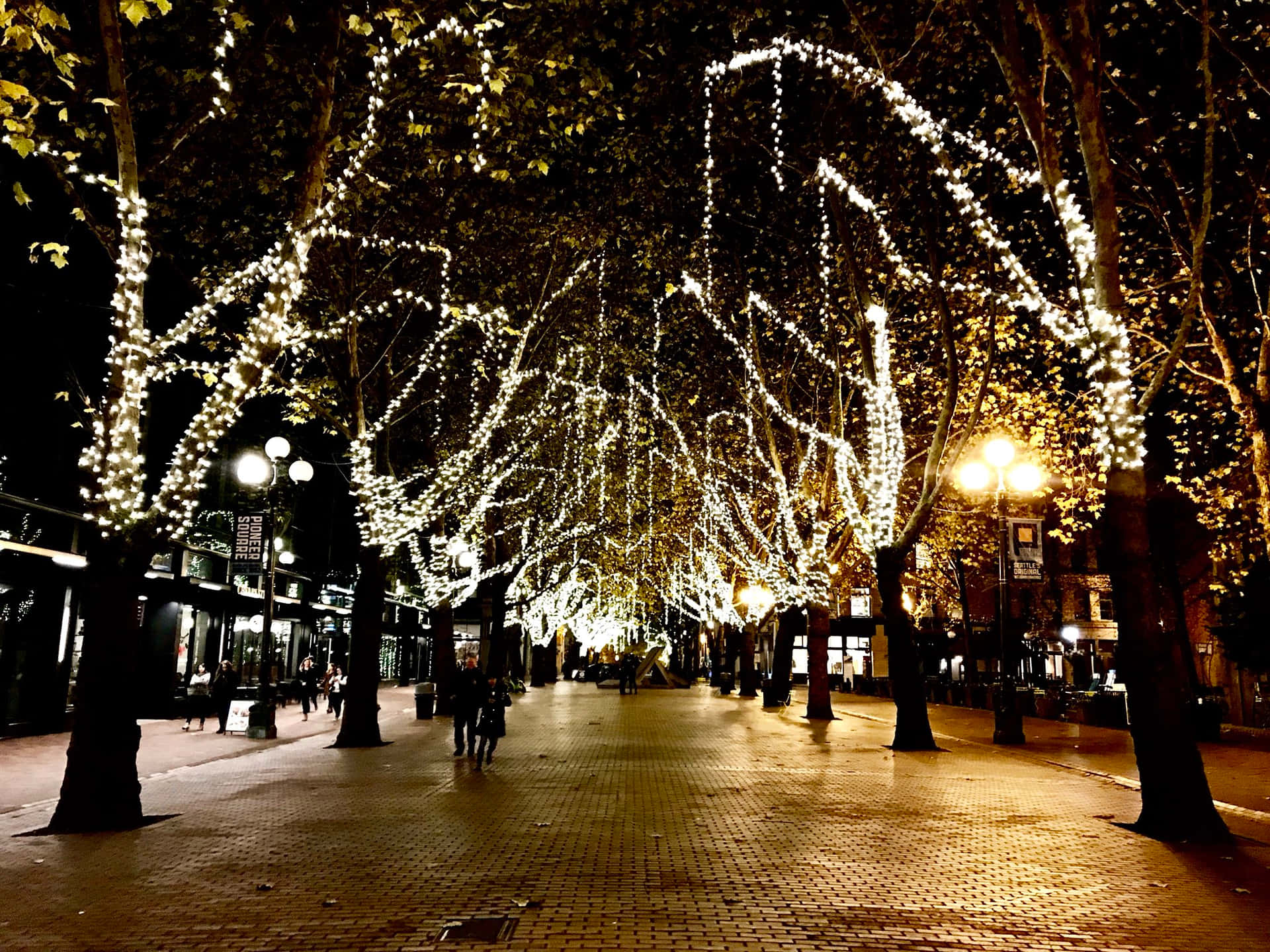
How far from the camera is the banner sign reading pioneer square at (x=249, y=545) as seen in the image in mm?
22094

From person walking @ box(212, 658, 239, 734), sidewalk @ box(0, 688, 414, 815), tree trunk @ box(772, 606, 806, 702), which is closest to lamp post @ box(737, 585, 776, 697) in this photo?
tree trunk @ box(772, 606, 806, 702)

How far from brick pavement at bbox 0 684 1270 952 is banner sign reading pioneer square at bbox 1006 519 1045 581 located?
582 cm

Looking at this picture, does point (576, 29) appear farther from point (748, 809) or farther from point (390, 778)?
point (390, 778)

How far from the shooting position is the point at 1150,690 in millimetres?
10016

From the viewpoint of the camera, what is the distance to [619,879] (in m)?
7.45

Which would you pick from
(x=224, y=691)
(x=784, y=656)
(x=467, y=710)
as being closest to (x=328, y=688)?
(x=224, y=691)

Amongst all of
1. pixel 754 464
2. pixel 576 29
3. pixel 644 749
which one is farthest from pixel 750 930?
pixel 754 464

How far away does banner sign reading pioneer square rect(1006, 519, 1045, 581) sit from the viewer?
773 inches

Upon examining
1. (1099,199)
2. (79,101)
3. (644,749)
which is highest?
(79,101)

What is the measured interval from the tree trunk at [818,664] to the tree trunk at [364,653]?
11723 mm

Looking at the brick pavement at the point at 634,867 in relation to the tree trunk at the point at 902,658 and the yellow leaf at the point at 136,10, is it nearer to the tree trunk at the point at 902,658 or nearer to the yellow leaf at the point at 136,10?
the tree trunk at the point at 902,658

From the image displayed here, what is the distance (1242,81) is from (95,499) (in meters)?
15.8

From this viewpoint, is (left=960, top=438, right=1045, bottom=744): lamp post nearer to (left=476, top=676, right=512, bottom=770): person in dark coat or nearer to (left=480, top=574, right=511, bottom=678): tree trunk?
(left=476, top=676, right=512, bottom=770): person in dark coat

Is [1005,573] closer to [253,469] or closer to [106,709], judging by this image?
[253,469]
